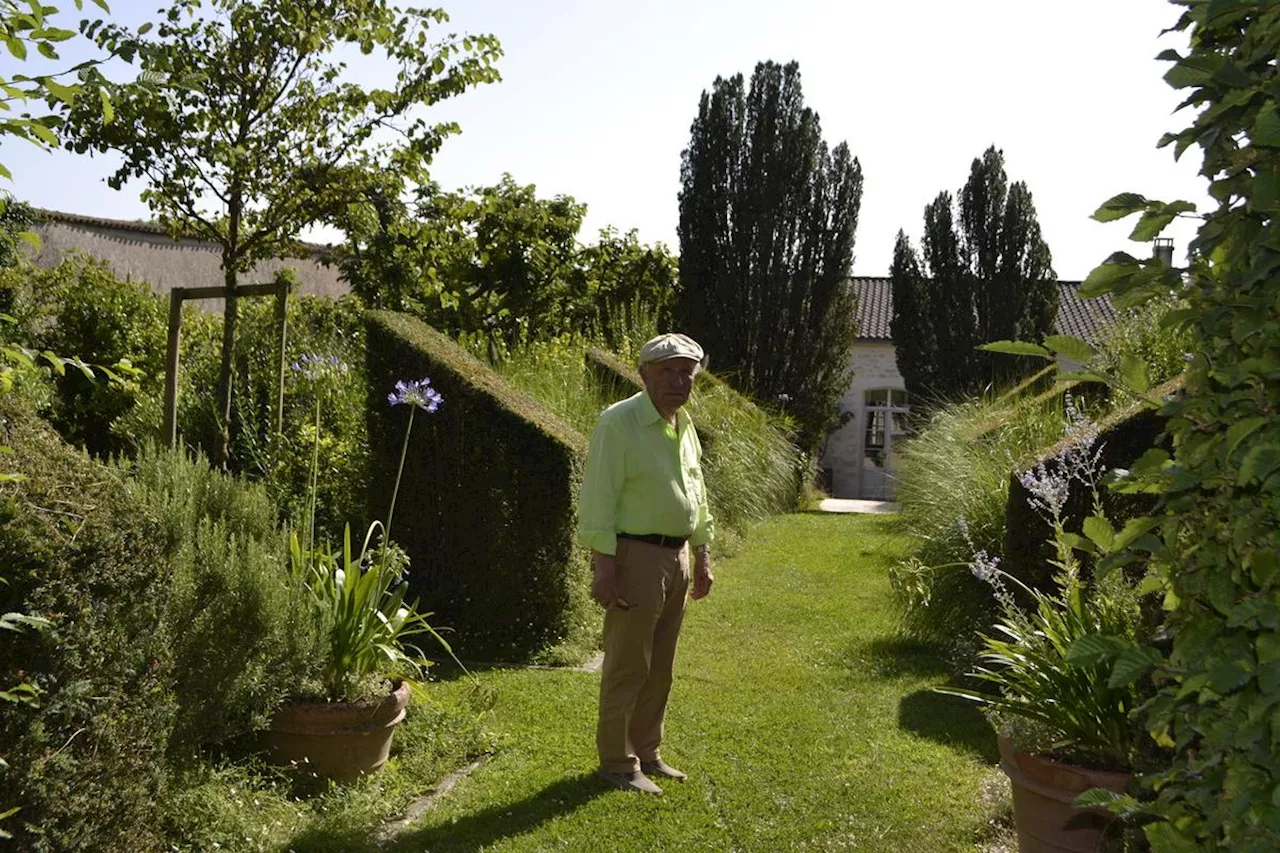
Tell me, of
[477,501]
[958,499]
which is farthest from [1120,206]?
[958,499]

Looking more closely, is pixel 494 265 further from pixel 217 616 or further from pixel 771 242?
pixel 217 616

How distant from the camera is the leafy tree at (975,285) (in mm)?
25859

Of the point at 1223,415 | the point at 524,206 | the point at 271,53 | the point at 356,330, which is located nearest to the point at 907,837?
the point at 1223,415

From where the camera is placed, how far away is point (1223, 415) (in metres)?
1.83

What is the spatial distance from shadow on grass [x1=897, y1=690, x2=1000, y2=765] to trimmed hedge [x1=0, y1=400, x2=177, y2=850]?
12.2 ft

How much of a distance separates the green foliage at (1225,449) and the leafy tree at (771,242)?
21.1 meters

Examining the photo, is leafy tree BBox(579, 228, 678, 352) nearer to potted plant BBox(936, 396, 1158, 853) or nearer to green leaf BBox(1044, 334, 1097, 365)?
potted plant BBox(936, 396, 1158, 853)

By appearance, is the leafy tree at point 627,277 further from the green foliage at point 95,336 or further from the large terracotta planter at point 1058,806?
the large terracotta planter at point 1058,806

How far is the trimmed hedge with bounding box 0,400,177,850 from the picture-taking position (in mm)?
3064

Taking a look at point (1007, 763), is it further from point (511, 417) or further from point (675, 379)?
point (511, 417)

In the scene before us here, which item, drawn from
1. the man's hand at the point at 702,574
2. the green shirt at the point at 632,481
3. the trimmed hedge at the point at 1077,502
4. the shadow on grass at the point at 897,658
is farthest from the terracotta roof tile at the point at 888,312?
the green shirt at the point at 632,481

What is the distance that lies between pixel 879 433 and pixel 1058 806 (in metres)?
26.5

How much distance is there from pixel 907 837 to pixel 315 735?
235cm

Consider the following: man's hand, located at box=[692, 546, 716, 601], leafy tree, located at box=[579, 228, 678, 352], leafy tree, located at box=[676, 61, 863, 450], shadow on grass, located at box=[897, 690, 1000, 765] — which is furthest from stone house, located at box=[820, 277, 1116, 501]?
man's hand, located at box=[692, 546, 716, 601]
